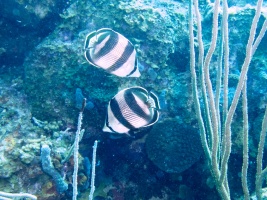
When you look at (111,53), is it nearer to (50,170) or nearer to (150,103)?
(150,103)

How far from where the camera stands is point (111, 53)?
2.19m

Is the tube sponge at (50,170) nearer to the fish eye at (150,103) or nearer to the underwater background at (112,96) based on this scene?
the underwater background at (112,96)

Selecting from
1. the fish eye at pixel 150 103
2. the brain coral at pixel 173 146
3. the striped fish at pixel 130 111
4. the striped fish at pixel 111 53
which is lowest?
the brain coral at pixel 173 146

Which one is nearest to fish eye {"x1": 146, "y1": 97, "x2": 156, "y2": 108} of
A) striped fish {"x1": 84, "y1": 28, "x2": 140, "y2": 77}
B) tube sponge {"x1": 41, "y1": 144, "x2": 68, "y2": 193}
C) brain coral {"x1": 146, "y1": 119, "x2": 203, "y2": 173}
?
striped fish {"x1": 84, "y1": 28, "x2": 140, "y2": 77}

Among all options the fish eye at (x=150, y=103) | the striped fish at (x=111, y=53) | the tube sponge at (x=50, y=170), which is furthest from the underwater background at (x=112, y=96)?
the fish eye at (x=150, y=103)

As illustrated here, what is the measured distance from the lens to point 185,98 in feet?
13.2

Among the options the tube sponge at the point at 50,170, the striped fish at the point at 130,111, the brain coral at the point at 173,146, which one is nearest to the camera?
the striped fish at the point at 130,111

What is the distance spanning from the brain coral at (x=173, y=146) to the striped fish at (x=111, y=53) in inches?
72.5

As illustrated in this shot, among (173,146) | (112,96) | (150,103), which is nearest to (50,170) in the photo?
(112,96)

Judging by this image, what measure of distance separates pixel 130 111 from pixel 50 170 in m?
1.43

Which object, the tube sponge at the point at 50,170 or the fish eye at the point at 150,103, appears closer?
the fish eye at the point at 150,103

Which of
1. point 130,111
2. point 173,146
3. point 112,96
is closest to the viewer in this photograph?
point 130,111

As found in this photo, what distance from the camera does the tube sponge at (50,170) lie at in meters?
2.78

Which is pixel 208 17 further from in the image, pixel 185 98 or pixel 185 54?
pixel 185 98
